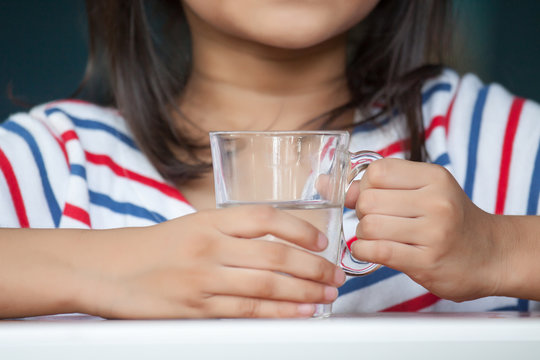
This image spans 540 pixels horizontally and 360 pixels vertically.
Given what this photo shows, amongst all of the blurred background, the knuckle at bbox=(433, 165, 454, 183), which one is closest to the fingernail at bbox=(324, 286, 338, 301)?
the knuckle at bbox=(433, 165, 454, 183)

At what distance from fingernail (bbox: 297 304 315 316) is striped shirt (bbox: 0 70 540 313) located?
31 cm

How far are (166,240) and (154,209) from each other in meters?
0.34

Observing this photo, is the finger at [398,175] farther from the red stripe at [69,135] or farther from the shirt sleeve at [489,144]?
the red stripe at [69,135]

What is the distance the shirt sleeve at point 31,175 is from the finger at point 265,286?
391mm

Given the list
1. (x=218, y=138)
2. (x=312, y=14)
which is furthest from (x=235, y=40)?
(x=218, y=138)

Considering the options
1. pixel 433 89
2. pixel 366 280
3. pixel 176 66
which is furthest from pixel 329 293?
→ pixel 176 66

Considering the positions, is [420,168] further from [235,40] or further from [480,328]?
[235,40]

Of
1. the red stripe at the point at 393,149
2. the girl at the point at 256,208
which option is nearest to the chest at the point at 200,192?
the girl at the point at 256,208

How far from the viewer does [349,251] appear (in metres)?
0.48

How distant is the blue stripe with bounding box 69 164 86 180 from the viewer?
2.60 feet

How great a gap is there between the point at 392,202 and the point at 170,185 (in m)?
0.42

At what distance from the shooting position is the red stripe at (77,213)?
0.76 m

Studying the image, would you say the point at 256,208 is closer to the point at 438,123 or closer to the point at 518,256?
the point at 518,256

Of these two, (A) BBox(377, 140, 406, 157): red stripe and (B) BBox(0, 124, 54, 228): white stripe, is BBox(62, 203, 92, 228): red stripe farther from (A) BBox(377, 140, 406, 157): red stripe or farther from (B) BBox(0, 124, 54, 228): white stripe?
(A) BBox(377, 140, 406, 157): red stripe
